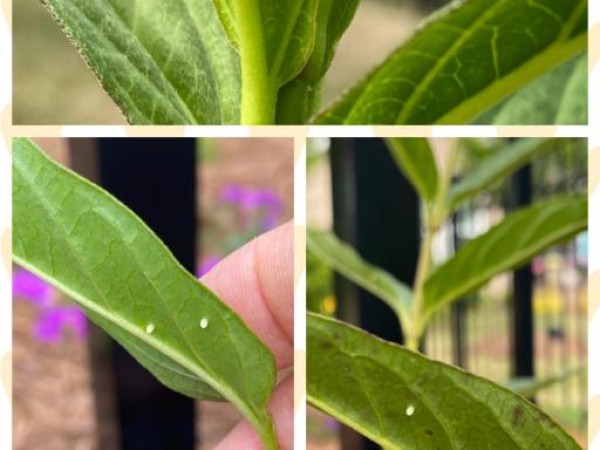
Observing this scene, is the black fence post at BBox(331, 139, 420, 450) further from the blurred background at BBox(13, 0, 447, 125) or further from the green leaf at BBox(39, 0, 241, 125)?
the green leaf at BBox(39, 0, 241, 125)

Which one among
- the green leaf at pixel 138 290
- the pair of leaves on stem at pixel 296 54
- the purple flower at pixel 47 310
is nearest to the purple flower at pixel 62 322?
the purple flower at pixel 47 310

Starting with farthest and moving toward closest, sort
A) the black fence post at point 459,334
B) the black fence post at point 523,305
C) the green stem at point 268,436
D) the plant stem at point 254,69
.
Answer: the black fence post at point 459,334
the black fence post at point 523,305
the green stem at point 268,436
the plant stem at point 254,69

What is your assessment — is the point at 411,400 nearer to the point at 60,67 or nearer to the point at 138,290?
the point at 138,290

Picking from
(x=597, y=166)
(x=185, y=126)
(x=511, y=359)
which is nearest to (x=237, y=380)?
(x=185, y=126)

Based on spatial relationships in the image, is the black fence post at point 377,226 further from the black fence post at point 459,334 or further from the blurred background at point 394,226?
the black fence post at point 459,334

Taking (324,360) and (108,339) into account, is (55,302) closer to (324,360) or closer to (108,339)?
(108,339)

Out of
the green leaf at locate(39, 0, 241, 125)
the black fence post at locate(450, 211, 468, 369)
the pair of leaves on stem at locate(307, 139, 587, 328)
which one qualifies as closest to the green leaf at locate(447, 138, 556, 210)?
the pair of leaves on stem at locate(307, 139, 587, 328)

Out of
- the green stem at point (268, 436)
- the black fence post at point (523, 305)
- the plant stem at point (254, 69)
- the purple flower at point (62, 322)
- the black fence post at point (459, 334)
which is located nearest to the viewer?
the plant stem at point (254, 69)

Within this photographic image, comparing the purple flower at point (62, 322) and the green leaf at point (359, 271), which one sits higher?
the green leaf at point (359, 271)
